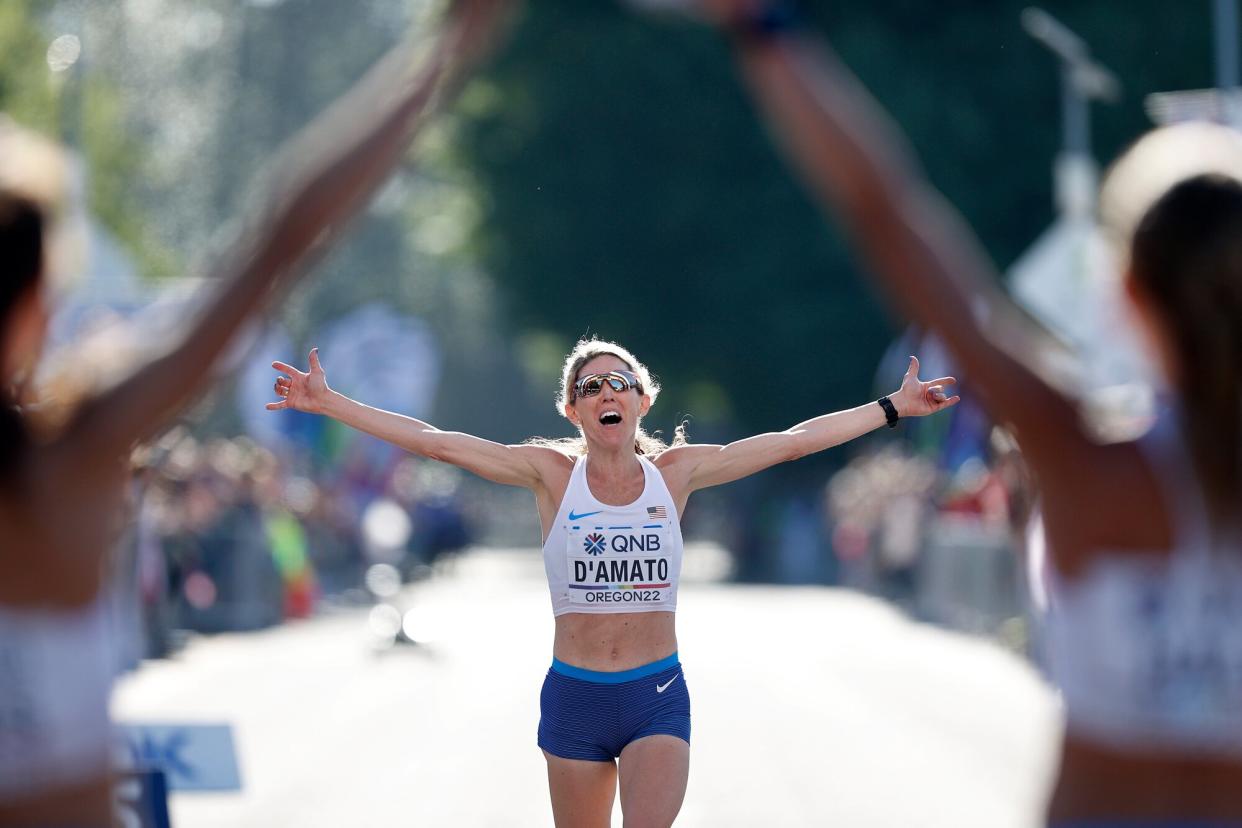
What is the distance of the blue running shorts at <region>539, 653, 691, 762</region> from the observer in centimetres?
784

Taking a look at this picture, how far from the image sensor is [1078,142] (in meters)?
34.2

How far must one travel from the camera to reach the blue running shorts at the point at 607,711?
784 centimetres

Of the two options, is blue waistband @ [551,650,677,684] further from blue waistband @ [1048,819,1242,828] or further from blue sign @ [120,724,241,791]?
blue waistband @ [1048,819,1242,828]

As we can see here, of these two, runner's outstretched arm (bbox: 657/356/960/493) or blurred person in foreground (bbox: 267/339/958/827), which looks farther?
blurred person in foreground (bbox: 267/339/958/827)

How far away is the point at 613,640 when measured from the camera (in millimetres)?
7949

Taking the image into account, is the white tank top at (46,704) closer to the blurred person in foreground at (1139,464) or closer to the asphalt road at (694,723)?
the blurred person in foreground at (1139,464)

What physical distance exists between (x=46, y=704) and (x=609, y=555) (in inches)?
162

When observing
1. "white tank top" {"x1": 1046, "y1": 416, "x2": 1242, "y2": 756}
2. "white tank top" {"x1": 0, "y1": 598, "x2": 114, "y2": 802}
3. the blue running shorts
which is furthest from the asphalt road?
"white tank top" {"x1": 0, "y1": 598, "x2": 114, "y2": 802}

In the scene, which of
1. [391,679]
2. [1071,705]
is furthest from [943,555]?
[1071,705]

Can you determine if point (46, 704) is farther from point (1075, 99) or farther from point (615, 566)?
point (1075, 99)

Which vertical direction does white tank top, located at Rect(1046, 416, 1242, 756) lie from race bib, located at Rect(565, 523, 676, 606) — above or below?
below

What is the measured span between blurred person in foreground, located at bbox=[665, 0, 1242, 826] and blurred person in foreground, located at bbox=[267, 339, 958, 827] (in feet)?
12.7

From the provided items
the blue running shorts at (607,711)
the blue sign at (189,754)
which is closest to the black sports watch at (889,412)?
the blue running shorts at (607,711)

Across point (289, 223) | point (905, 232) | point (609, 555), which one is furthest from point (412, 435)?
point (905, 232)
